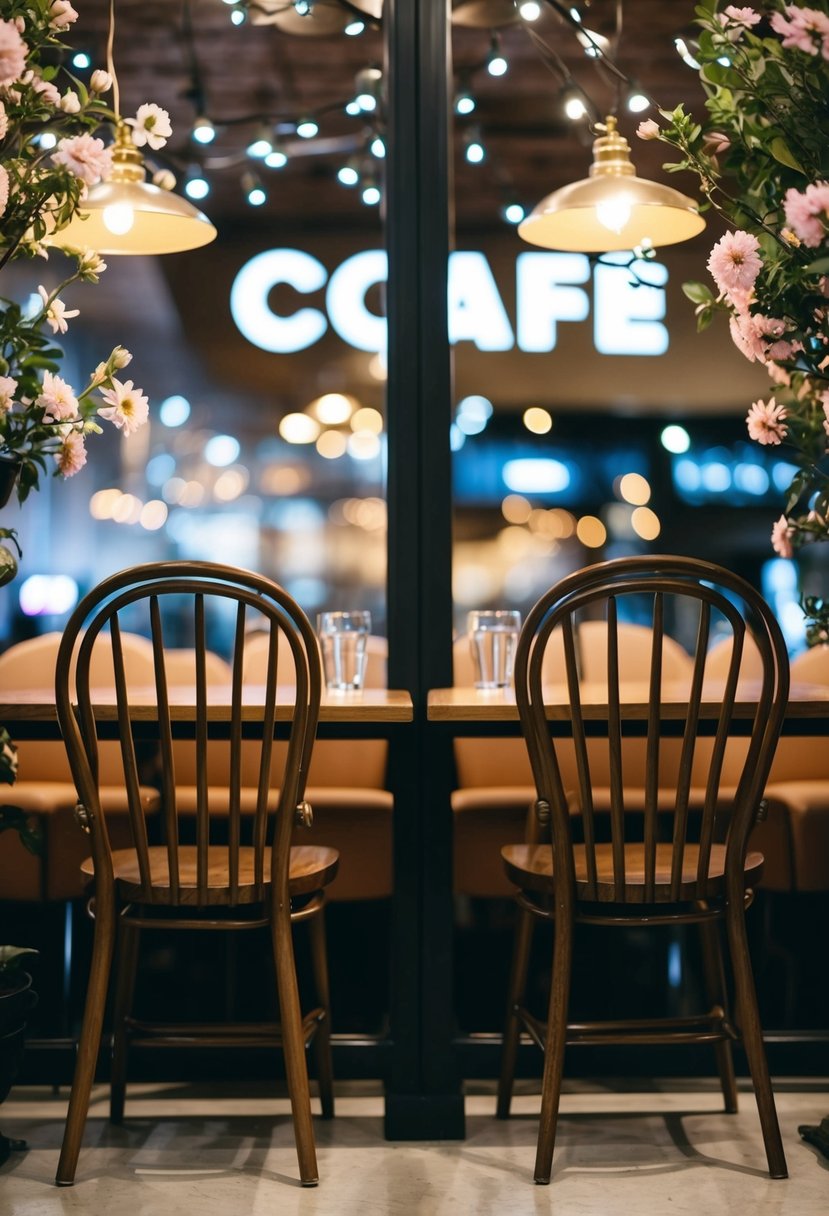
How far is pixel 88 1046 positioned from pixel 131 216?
1.83m

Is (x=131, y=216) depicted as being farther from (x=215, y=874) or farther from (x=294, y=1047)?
(x=294, y=1047)

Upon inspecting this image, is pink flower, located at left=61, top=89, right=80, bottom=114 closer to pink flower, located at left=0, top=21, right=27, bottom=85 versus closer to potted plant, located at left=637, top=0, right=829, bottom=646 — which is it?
pink flower, located at left=0, top=21, right=27, bottom=85

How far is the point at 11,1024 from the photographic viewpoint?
2.04 meters

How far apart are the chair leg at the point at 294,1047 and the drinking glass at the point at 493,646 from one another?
739 mm

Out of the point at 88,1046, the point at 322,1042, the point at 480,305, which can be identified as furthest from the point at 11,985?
the point at 480,305

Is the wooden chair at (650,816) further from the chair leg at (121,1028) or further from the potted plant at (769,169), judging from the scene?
the chair leg at (121,1028)

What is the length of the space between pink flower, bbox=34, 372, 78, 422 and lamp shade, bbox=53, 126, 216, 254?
74 centimetres

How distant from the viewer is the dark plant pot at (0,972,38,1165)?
2.02 meters

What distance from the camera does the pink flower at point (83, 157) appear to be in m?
1.96

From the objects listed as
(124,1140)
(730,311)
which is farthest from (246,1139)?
(730,311)

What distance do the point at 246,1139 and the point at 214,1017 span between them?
1.91 feet

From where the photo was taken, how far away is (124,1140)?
7.31 ft

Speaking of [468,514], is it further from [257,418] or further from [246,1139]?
[246,1139]

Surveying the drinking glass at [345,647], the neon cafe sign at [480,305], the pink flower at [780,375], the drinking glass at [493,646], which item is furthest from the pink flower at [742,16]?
the neon cafe sign at [480,305]
